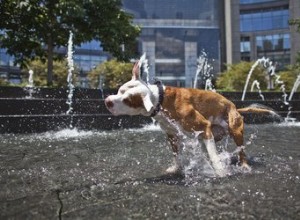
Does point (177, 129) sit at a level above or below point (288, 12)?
below

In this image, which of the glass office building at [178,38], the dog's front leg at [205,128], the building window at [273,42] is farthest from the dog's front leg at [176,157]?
the building window at [273,42]

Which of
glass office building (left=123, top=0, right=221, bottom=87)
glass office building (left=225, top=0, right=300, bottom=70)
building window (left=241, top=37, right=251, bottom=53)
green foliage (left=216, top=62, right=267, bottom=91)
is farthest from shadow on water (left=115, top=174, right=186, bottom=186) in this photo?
building window (left=241, top=37, right=251, bottom=53)

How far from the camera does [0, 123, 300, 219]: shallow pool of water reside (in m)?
3.06

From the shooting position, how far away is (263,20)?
83000 mm

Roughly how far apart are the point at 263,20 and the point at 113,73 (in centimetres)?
3965

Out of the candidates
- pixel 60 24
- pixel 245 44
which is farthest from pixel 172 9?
pixel 60 24

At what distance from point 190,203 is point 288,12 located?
82952 mm

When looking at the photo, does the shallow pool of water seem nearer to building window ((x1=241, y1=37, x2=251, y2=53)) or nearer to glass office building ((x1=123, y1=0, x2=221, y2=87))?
glass office building ((x1=123, y1=0, x2=221, y2=87))

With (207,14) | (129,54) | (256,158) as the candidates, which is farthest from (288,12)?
(256,158)

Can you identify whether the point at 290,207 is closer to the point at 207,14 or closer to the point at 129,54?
the point at 129,54

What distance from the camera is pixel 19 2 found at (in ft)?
56.1

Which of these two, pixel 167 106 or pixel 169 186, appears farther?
pixel 167 106

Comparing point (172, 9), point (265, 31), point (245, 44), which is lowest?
point (245, 44)

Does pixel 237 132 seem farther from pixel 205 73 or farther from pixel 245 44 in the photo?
pixel 245 44
